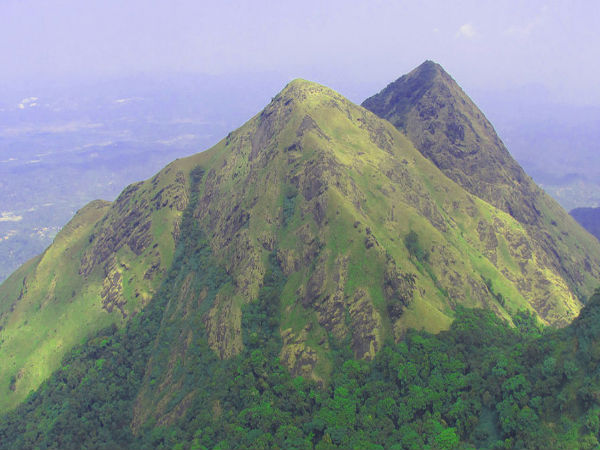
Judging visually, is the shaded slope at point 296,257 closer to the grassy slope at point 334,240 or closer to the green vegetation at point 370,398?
the grassy slope at point 334,240

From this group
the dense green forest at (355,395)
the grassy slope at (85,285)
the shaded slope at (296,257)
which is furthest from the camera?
the grassy slope at (85,285)

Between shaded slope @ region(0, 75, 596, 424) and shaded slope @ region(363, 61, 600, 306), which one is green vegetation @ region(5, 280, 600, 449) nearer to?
shaded slope @ region(0, 75, 596, 424)

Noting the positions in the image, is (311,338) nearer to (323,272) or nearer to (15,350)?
(323,272)

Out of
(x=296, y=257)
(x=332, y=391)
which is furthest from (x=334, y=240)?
(x=332, y=391)

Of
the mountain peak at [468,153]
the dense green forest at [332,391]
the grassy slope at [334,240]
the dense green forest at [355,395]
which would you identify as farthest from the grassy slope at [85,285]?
the mountain peak at [468,153]

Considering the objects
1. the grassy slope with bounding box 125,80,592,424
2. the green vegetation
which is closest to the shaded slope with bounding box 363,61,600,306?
the grassy slope with bounding box 125,80,592,424
